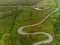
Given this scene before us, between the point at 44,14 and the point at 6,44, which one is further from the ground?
the point at 44,14

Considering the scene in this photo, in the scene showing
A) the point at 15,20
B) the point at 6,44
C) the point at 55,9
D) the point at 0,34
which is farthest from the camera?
the point at 55,9

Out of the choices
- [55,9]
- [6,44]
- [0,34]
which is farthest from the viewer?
[55,9]

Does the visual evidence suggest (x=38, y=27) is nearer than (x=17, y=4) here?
Yes

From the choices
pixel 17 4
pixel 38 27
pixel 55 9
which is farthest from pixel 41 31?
pixel 17 4

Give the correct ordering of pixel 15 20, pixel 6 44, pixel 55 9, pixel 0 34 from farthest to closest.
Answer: pixel 55 9 → pixel 15 20 → pixel 0 34 → pixel 6 44

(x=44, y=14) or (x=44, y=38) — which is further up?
(x=44, y=14)

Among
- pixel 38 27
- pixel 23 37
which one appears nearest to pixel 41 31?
pixel 38 27

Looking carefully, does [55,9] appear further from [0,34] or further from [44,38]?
[0,34]

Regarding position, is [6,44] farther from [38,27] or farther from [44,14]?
[44,14]

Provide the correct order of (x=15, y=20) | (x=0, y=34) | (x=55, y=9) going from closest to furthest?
(x=0, y=34) < (x=15, y=20) < (x=55, y=9)
